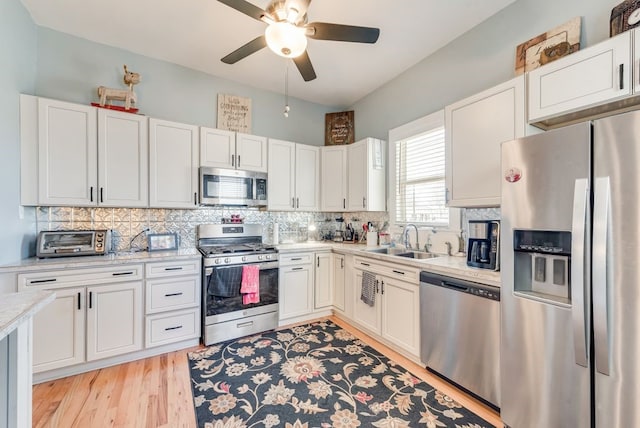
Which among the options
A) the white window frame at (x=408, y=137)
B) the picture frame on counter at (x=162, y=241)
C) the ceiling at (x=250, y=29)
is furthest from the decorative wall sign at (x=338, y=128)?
the picture frame on counter at (x=162, y=241)

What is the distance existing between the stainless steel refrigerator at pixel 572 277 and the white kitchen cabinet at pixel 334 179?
2.29m

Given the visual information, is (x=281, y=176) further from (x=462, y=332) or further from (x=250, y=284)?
(x=462, y=332)

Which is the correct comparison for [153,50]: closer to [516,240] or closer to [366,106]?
[366,106]

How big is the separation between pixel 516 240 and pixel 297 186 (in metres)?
2.67

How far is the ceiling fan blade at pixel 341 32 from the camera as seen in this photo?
1878 mm

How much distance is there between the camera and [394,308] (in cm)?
258

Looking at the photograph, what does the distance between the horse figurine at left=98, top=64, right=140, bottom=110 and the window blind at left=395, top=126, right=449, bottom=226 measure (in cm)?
305

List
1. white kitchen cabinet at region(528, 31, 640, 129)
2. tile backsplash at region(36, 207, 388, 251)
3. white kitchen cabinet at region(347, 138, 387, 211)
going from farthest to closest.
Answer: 1. white kitchen cabinet at region(347, 138, 387, 211)
2. tile backsplash at region(36, 207, 388, 251)
3. white kitchen cabinet at region(528, 31, 640, 129)

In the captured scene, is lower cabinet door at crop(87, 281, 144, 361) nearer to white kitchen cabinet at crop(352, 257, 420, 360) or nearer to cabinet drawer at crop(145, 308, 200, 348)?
cabinet drawer at crop(145, 308, 200, 348)

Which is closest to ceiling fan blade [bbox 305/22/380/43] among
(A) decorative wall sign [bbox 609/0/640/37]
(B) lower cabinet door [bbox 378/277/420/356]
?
(A) decorative wall sign [bbox 609/0/640/37]

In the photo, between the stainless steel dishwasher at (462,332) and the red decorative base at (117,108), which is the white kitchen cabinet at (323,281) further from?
the red decorative base at (117,108)

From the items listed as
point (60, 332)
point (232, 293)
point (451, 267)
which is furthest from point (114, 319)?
point (451, 267)

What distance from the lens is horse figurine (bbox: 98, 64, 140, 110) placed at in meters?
2.68

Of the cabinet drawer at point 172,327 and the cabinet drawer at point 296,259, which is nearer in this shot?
the cabinet drawer at point 172,327
